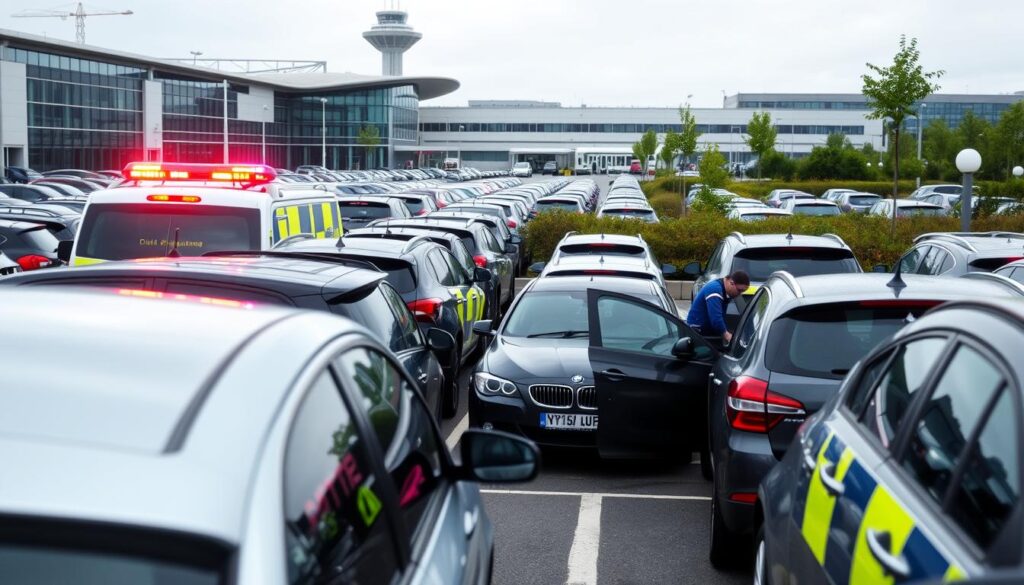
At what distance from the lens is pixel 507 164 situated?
148 m

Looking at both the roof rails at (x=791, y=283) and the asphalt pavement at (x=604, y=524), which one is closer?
the roof rails at (x=791, y=283)

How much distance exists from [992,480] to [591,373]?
6.31 metres

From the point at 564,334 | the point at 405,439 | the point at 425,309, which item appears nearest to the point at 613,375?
the point at 564,334

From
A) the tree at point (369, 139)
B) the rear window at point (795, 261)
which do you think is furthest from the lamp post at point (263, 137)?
the rear window at point (795, 261)

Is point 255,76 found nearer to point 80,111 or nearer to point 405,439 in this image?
point 80,111

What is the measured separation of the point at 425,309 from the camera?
37.2ft

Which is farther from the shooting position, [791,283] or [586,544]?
[586,544]

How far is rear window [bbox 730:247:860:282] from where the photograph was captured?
12.3 m

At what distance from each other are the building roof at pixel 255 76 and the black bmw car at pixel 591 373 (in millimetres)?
62418

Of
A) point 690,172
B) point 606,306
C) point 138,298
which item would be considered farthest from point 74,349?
point 690,172

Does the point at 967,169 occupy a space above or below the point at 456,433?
above

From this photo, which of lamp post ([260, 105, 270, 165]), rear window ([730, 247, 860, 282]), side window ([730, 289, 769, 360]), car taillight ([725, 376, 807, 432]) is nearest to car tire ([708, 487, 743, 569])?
car taillight ([725, 376, 807, 432])

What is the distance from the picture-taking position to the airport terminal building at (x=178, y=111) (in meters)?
68.9

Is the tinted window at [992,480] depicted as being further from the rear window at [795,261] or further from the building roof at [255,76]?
the building roof at [255,76]
